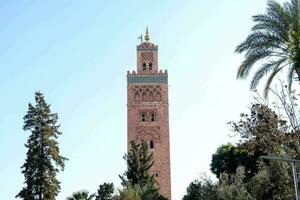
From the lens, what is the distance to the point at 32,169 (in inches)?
1166

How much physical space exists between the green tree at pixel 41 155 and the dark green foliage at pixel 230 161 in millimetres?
11093

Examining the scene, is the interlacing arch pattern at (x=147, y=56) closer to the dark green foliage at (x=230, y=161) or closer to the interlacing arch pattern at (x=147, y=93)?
the interlacing arch pattern at (x=147, y=93)

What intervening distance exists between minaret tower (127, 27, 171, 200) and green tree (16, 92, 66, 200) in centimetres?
1932

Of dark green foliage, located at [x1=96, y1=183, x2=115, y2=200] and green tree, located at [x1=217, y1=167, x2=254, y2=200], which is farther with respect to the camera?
dark green foliage, located at [x1=96, y1=183, x2=115, y2=200]

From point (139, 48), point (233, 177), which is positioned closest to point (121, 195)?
point (233, 177)

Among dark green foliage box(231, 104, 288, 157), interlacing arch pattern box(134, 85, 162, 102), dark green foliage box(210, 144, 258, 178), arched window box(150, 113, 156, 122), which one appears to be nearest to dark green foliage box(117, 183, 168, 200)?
dark green foliage box(210, 144, 258, 178)

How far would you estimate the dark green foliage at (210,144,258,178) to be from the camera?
114ft

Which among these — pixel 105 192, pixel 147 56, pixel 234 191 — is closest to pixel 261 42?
pixel 234 191

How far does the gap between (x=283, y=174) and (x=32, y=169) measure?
46.9ft

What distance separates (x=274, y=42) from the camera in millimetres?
17469

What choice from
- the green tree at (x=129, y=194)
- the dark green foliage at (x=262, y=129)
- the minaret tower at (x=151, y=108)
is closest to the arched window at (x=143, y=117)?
the minaret tower at (x=151, y=108)

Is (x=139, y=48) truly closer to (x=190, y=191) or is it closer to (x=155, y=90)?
(x=155, y=90)

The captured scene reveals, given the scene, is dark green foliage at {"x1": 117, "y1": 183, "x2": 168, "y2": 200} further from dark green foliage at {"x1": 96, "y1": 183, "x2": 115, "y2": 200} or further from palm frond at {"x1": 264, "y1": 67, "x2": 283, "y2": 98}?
palm frond at {"x1": 264, "y1": 67, "x2": 283, "y2": 98}

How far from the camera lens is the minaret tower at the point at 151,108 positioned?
4931 cm
